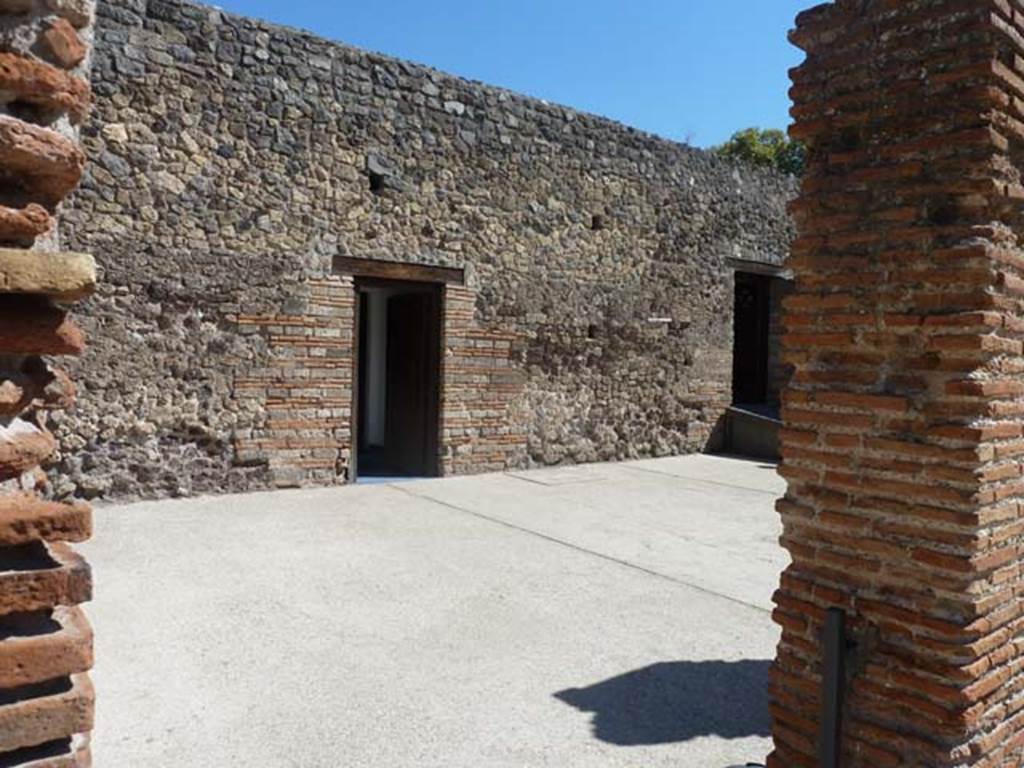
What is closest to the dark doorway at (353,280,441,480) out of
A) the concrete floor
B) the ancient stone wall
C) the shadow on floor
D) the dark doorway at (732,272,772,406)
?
the ancient stone wall

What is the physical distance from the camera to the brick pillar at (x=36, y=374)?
118cm

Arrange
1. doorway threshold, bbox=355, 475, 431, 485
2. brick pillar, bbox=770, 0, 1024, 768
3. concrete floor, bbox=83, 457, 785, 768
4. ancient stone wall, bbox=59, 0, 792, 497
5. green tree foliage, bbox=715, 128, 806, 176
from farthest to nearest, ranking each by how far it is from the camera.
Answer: green tree foliage, bbox=715, 128, 806, 176 → doorway threshold, bbox=355, 475, 431, 485 → ancient stone wall, bbox=59, 0, 792, 497 → concrete floor, bbox=83, 457, 785, 768 → brick pillar, bbox=770, 0, 1024, 768

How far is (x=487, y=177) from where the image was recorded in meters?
8.35

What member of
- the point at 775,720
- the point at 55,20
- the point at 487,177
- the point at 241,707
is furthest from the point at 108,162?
the point at 775,720

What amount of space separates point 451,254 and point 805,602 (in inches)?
243

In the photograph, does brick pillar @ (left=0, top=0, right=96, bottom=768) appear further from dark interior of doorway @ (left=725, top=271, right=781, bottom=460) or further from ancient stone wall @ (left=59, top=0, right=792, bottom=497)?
dark interior of doorway @ (left=725, top=271, right=781, bottom=460)

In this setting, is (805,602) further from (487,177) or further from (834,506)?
(487,177)

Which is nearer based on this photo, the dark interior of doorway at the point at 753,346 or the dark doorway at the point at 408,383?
the dark doorway at the point at 408,383

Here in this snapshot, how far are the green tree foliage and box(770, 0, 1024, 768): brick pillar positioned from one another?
22391 mm

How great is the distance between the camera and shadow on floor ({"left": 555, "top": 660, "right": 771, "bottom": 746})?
2.87 metres

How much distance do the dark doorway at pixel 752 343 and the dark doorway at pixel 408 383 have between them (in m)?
5.60

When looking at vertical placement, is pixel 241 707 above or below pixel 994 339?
below

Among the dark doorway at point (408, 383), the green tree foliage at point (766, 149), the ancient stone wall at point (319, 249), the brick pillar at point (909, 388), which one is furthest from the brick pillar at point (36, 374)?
the green tree foliage at point (766, 149)

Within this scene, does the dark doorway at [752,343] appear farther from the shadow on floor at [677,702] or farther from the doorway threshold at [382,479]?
the shadow on floor at [677,702]
